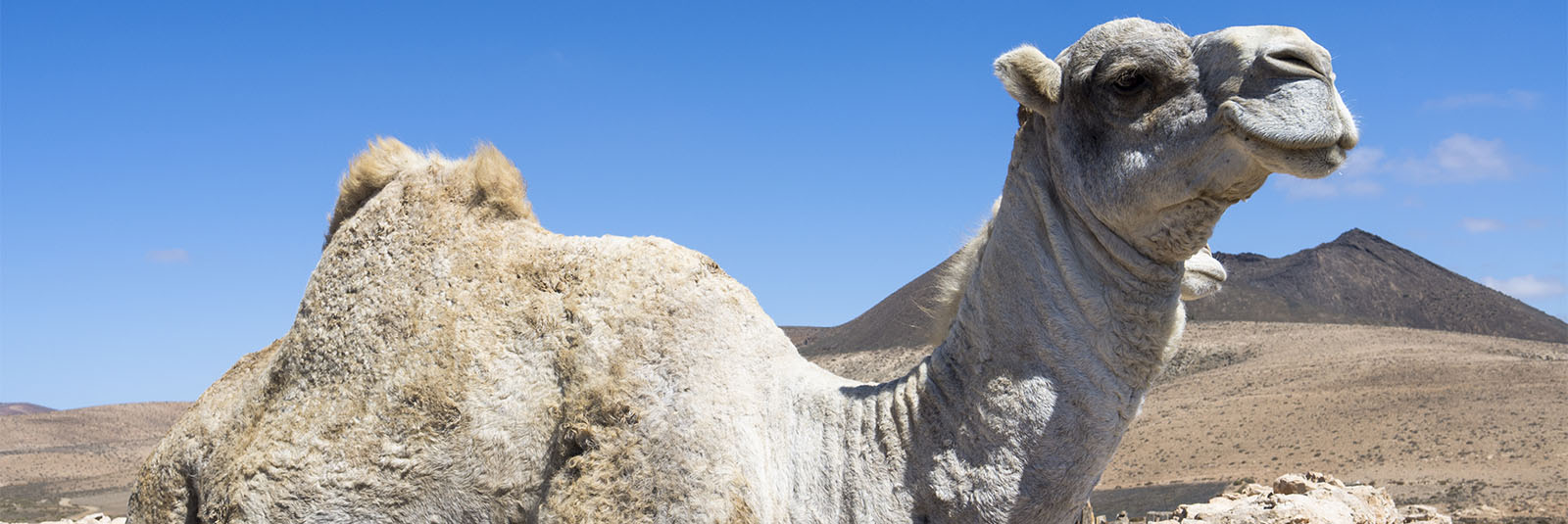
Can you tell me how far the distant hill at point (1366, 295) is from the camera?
221 ft

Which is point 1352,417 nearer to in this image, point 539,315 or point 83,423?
point 539,315

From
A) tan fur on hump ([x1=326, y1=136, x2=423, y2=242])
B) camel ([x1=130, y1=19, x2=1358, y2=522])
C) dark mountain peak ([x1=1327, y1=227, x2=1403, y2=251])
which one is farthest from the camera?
dark mountain peak ([x1=1327, y1=227, x2=1403, y2=251])

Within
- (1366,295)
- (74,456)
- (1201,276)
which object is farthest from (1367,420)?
(1366,295)

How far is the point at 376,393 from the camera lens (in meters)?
4.76

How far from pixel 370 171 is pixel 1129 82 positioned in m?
3.56

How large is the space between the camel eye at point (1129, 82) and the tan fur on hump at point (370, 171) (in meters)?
3.34

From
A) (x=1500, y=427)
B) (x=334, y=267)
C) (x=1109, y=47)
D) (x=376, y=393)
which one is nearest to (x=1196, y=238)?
(x=1109, y=47)

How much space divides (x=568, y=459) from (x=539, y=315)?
617 millimetres

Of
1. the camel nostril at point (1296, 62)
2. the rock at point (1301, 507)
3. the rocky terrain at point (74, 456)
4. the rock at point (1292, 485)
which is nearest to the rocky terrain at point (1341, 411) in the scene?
the rock at point (1301, 507)

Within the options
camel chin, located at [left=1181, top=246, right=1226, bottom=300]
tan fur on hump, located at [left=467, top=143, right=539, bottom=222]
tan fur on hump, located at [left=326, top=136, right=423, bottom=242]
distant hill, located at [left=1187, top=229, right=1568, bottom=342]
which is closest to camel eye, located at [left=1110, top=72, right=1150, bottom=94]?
camel chin, located at [left=1181, top=246, right=1226, bottom=300]

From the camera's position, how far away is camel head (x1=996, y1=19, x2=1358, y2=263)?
10.7 ft

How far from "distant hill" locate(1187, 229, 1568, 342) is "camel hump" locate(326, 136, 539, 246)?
57.7 m

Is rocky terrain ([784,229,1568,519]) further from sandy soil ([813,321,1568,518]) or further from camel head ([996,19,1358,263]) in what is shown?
camel head ([996,19,1358,263])

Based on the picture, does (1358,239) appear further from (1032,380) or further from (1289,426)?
(1032,380)
